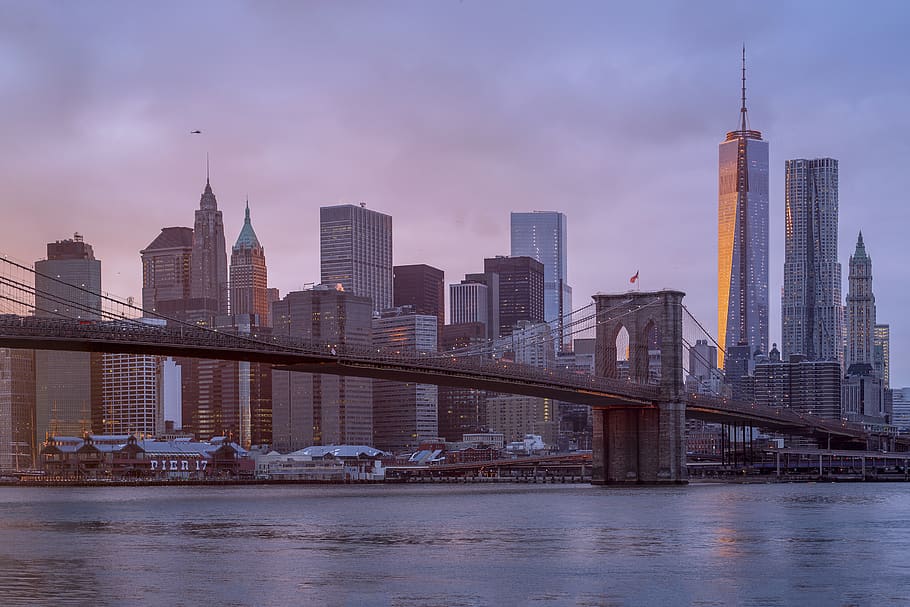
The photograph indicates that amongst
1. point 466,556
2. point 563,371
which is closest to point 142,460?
point 563,371

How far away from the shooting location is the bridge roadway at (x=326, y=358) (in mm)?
61438

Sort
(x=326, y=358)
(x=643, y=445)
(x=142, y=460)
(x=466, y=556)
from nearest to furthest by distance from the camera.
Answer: (x=466, y=556) → (x=326, y=358) → (x=643, y=445) → (x=142, y=460)

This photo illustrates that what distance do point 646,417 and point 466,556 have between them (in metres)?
49.1

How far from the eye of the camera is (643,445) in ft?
275

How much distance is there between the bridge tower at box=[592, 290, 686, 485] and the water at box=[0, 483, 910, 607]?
20.5 metres

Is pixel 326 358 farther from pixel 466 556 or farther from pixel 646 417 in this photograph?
pixel 466 556

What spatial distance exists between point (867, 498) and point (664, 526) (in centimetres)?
2885

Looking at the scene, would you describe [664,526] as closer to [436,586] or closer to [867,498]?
[436,586]

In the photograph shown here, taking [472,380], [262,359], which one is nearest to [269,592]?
[262,359]

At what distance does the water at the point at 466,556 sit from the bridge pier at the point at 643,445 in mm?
20287

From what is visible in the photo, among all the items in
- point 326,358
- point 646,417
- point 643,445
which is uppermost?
point 326,358

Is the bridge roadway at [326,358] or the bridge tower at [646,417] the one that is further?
the bridge tower at [646,417]

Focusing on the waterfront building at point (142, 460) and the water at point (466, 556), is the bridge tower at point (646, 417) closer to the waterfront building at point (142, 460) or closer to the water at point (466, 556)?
the water at point (466, 556)

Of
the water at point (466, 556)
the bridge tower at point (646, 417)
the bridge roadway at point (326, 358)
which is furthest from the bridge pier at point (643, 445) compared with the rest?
the water at point (466, 556)
